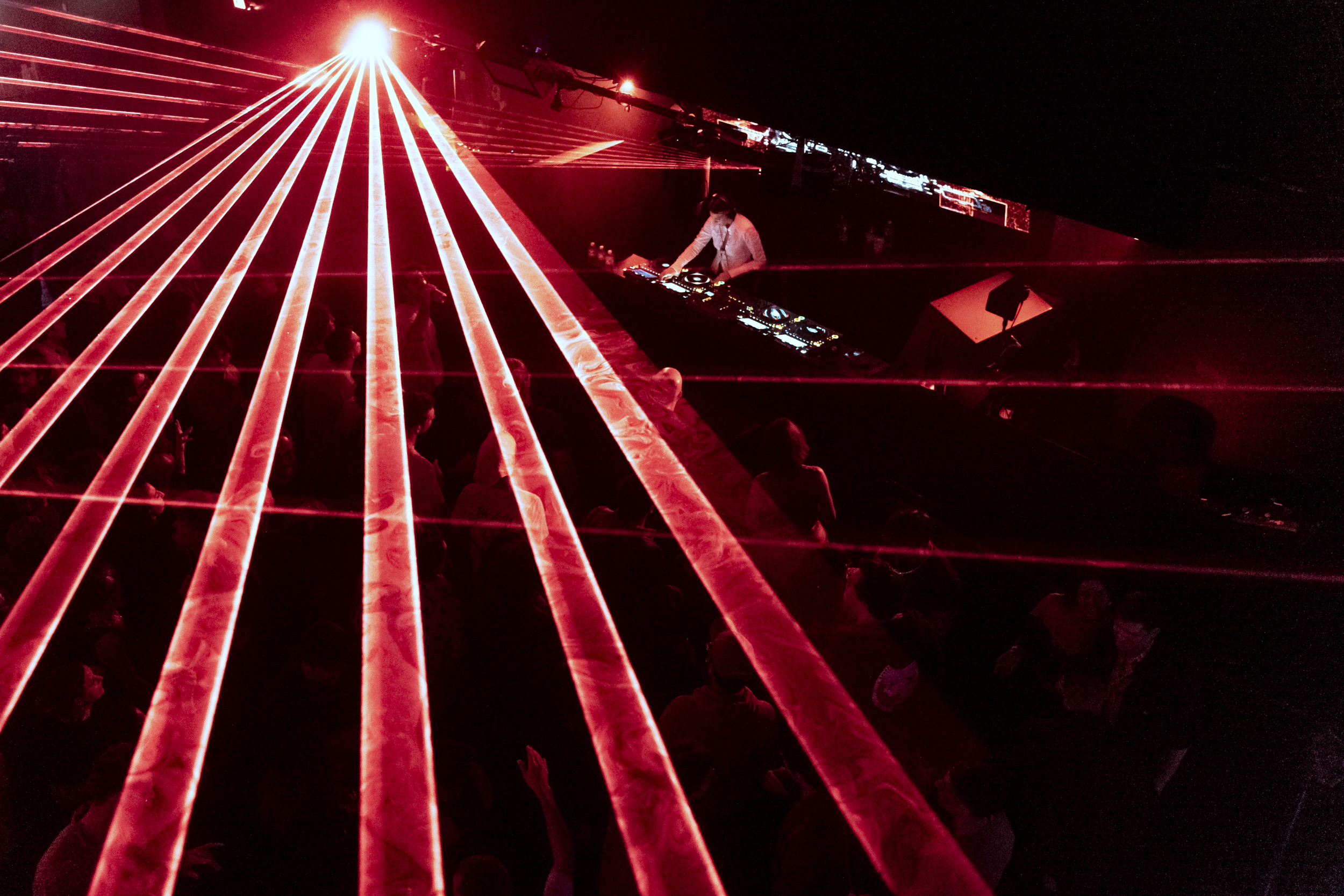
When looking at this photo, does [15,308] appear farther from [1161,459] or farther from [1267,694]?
[1267,694]

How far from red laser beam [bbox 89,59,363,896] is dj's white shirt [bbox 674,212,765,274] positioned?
10.5 ft

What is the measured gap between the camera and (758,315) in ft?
18.2

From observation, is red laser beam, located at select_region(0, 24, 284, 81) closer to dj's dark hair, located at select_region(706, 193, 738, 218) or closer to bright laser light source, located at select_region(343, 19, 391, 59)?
bright laser light source, located at select_region(343, 19, 391, 59)

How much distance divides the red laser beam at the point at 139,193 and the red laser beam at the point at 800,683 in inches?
225

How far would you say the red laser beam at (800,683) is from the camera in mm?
2141

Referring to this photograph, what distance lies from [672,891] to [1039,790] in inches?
45.8

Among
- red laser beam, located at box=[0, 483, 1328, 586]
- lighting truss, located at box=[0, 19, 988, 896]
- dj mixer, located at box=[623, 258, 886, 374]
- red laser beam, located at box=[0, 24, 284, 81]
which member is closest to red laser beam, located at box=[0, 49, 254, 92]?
red laser beam, located at box=[0, 24, 284, 81]

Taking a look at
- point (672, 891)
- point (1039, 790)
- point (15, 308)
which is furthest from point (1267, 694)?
point (15, 308)

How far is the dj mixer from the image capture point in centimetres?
507

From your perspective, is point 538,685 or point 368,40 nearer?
point 538,685

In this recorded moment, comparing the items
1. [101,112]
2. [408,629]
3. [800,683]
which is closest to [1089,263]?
[800,683]

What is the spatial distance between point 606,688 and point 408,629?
2.76 feet

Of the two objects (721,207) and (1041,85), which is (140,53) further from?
(1041,85)

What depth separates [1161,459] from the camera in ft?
13.1
